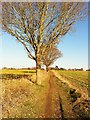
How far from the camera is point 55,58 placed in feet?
313

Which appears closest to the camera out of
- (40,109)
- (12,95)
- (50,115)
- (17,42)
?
(50,115)

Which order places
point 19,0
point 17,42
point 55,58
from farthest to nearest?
point 55,58
point 17,42
point 19,0

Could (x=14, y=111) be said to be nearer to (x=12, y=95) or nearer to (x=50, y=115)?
(x=50, y=115)

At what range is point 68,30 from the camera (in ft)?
96.4

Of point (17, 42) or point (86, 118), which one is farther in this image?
point (17, 42)

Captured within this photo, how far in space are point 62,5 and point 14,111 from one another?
59.4 feet

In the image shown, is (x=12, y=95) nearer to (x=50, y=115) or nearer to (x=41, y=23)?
(x=50, y=115)

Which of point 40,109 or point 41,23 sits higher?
point 41,23

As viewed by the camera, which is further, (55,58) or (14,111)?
(55,58)

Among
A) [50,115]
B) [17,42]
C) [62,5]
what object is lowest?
[50,115]

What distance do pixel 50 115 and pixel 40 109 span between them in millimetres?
1318

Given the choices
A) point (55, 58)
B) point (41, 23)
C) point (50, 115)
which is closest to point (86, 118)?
point (50, 115)

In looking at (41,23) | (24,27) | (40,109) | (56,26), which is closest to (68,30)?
(56,26)

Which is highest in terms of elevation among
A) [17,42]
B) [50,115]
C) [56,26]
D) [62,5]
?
[62,5]
